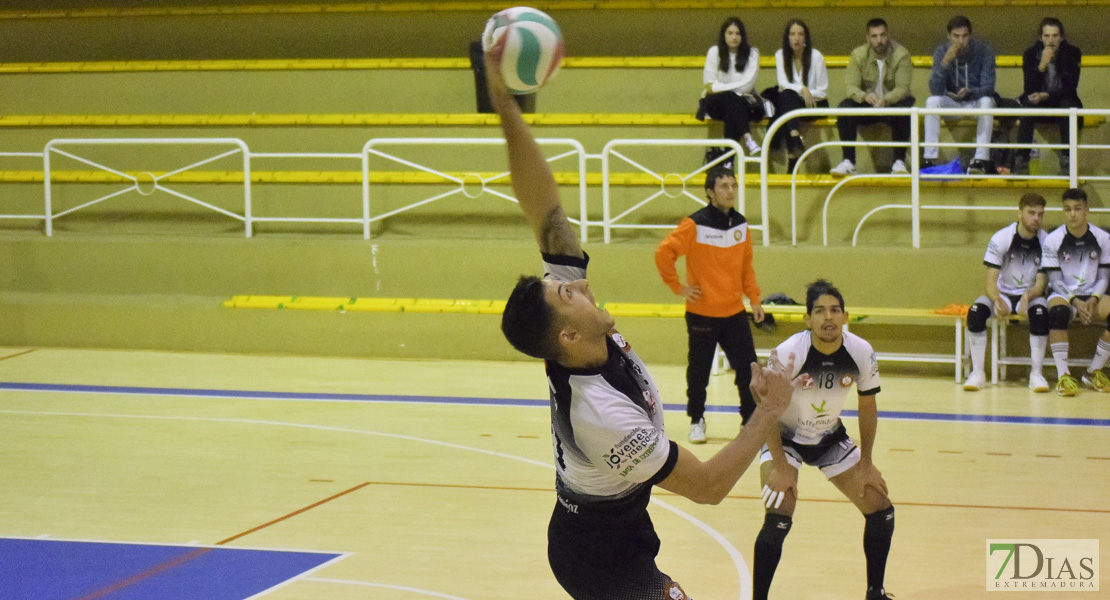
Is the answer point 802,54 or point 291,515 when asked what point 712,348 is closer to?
point 291,515

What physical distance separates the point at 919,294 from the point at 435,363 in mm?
4368

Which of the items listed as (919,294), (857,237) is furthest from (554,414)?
(857,237)

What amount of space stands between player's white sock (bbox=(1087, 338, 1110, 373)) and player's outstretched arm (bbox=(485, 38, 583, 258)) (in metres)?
7.28

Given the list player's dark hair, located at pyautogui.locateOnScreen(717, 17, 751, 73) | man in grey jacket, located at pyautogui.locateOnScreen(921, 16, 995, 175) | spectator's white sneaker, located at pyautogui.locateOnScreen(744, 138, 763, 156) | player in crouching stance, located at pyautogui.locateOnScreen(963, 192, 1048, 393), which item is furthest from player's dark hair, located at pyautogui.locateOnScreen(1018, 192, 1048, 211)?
player's dark hair, located at pyautogui.locateOnScreen(717, 17, 751, 73)

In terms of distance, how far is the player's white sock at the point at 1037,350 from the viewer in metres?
9.50

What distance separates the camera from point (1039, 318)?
946 cm

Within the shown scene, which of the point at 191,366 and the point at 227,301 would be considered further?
the point at 227,301

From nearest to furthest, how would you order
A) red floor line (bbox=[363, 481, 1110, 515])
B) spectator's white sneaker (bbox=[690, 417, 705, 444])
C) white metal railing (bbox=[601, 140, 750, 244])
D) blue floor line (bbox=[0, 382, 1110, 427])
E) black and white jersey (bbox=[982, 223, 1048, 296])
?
1. red floor line (bbox=[363, 481, 1110, 515])
2. spectator's white sneaker (bbox=[690, 417, 705, 444])
3. blue floor line (bbox=[0, 382, 1110, 427])
4. black and white jersey (bbox=[982, 223, 1048, 296])
5. white metal railing (bbox=[601, 140, 750, 244])

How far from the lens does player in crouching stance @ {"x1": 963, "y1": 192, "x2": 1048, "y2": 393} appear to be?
374 inches

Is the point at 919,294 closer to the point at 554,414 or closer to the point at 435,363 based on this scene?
the point at 435,363

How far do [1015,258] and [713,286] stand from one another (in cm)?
323

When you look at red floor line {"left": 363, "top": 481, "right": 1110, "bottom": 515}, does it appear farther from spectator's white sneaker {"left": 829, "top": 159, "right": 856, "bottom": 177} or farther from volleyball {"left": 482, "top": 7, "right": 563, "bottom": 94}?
spectator's white sneaker {"left": 829, "top": 159, "right": 856, "bottom": 177}

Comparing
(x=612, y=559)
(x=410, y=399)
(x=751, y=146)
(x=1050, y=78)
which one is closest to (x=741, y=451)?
(x=612, y=559)

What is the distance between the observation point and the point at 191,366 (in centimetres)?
1115
